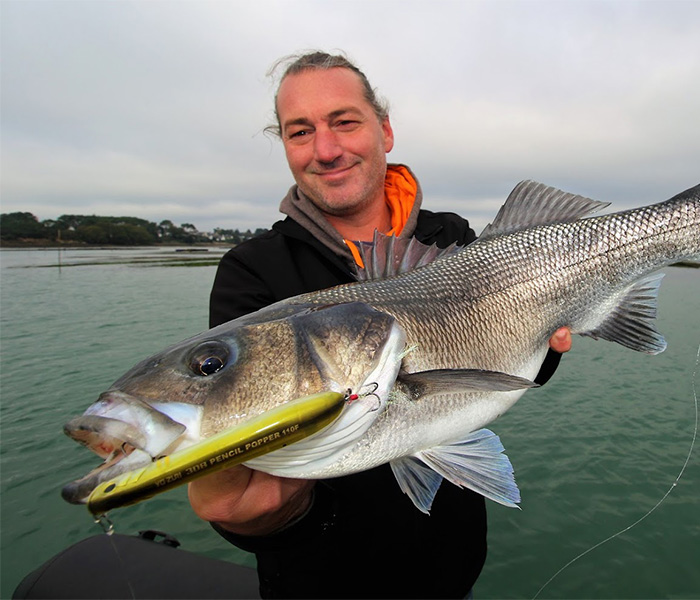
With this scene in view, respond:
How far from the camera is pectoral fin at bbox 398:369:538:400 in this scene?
1854mm

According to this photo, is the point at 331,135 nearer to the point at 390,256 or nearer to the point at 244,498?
the point at 390,256

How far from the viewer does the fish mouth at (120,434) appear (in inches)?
47.5

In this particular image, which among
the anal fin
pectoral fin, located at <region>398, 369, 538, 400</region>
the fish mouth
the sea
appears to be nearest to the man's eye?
pectoral fin, located at <region>398, 369, 538, 400</region>

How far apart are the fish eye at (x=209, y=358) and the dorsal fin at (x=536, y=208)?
5.99 ft

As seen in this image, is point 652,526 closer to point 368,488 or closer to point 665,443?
point 665,443

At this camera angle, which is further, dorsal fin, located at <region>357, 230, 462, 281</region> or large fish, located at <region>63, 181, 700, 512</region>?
dorsal fin, located at <region>357, 230, 462, 281</region>

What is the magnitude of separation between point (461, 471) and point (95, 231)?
110168 millimetres

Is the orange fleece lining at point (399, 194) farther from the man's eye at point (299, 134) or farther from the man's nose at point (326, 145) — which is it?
the man's eye at point (299, 134)

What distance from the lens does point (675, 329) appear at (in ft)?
45.4

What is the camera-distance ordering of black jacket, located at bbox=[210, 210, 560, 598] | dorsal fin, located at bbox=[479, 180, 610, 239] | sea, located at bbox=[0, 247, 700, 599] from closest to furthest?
black jacket, located at bbox=[210, 210, 560, 598]
dorsal fin, located at bbox=[479, 180, 610, 239]
sea, located at bbox=[0, 247, 700, 599]

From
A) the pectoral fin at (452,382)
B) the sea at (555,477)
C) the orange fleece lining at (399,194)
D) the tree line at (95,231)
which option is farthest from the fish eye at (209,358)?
the tree line at (95,231)

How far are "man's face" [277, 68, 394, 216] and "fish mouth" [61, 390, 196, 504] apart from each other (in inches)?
82.9

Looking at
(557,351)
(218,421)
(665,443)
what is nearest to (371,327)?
(218,421)

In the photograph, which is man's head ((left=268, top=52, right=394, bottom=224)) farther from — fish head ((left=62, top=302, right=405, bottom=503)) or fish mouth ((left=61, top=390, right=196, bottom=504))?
fish mouth ((left=61, top=390, right=196, bottom=504))
